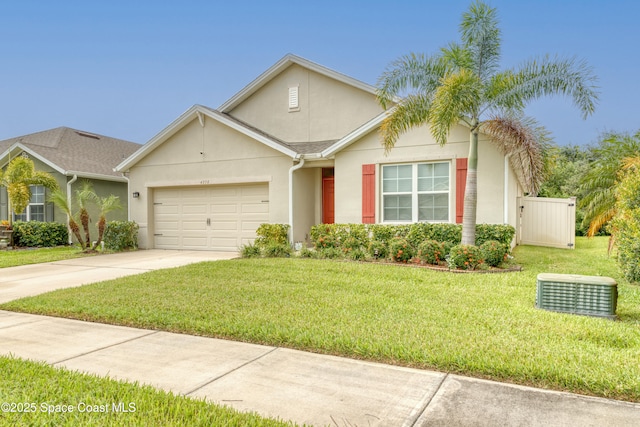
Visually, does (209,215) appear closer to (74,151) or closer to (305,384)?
(74,151)

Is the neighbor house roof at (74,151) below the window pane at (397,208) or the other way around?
the other way around

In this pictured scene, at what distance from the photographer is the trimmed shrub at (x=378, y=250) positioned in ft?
34.9

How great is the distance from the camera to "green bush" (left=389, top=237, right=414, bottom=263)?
33.4 feet

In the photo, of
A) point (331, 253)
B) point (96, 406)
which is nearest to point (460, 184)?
point (331, 253)

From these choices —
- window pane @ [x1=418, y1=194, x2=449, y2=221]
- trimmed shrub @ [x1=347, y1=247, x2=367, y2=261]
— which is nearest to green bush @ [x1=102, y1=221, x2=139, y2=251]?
trimmed shrub @ [x1=347, y1=247, x2=367, y2=261]

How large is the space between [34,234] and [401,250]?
567 inches

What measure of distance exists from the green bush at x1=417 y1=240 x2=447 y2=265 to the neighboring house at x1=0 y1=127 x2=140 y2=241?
13600mm

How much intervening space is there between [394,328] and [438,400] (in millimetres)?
1677

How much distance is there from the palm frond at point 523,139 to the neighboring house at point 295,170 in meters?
0.56

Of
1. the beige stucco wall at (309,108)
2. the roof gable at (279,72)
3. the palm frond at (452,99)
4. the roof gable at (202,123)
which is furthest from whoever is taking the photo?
the beige stucco wall at (309,108)

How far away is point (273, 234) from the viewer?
1245 cm

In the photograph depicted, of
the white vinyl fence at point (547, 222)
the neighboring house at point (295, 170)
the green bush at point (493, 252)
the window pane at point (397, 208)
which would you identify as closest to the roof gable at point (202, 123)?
the neighboring house at point (295, 170)

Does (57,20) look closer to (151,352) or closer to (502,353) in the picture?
(151,352)

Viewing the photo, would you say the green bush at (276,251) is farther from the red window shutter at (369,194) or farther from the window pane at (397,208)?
the window pane at (397,208)
